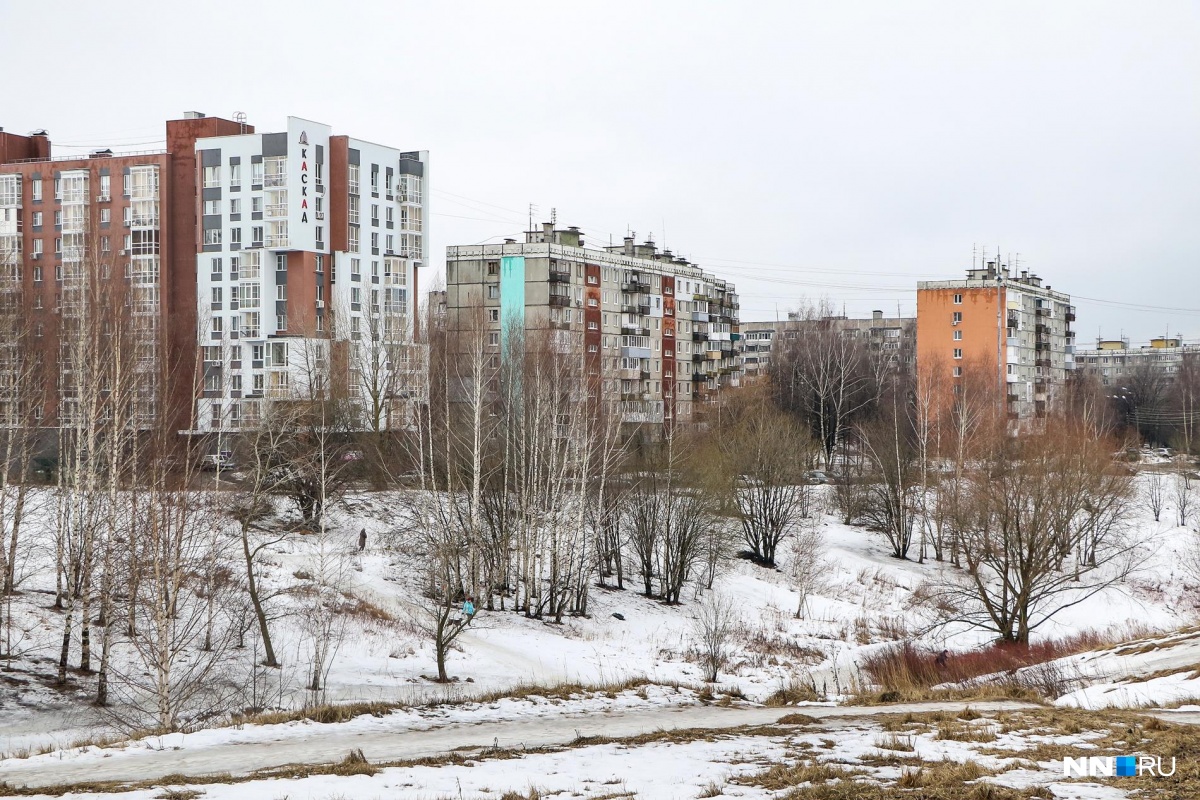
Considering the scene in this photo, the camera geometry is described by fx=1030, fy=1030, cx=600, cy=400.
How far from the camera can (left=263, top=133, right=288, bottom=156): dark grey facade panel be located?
66375 mm

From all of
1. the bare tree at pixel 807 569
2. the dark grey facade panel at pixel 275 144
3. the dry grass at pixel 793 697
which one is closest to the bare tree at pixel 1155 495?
the bare tree at pixel 807 569

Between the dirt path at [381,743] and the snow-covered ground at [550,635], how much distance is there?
10.7ft

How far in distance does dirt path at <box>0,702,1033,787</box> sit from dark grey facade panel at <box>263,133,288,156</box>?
53.3m

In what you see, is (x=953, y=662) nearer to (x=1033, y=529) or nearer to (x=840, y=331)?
(x=1033, y=529)

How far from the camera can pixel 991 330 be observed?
96375mm

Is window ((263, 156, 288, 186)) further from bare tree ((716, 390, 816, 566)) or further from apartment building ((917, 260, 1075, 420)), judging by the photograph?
apartment building ((917, 260, 1075, 420))

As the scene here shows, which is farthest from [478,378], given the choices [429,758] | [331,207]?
[331,207]

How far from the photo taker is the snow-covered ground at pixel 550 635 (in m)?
27.8

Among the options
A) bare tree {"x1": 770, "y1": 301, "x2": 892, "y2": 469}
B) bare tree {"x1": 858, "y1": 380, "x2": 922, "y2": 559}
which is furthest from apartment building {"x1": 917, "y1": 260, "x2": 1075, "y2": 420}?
bare tree {"x1": 858, "y1": 380, "x2": 922, "y2": 559}

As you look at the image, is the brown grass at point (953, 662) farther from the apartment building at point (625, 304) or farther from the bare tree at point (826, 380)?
the bare tree at point (826, 380)

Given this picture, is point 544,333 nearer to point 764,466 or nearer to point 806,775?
point 764,466

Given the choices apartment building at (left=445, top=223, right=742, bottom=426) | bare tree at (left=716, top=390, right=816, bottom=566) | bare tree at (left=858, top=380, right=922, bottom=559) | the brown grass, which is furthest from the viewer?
apartment building at (left=445, top=223, right=742, bottom=426)

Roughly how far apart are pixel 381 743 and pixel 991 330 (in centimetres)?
8851

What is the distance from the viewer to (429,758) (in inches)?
649
